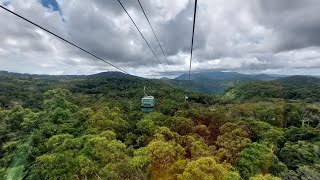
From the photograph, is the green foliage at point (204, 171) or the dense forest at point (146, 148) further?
the dense forest at point (146, 148)

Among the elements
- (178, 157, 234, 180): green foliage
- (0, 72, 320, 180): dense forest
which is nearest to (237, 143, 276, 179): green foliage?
(0, 72, 320, 180): dense forest

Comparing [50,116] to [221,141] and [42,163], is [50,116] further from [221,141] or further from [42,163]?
[221,141]

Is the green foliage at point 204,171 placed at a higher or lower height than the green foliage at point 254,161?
higher

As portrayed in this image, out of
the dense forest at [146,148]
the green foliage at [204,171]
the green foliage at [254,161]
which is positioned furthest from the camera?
the green foliage at [254,161]

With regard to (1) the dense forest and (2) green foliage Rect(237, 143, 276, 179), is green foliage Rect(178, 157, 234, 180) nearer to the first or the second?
(1) the dense forest

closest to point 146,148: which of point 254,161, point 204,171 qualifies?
point 204,171

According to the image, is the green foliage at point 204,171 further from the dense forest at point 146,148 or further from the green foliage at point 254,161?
the green foliage at point 254,161

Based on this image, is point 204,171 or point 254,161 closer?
point 204,171

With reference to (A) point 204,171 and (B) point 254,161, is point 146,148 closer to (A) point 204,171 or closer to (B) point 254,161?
(A) point 204,171

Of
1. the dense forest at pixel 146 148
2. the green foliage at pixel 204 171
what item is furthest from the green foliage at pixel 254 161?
the green foliage at pixel 204 171

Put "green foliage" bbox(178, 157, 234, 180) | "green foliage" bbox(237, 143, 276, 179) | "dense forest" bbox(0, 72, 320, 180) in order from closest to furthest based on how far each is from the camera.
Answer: "green foliage" bbox(178, 157, 234, 180)
"dense forest" bbox(0, 72, 320, 180)
"green foliage" bbox(237, 143, 276, 179)

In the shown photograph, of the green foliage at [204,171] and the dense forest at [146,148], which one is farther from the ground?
the green foliage at [204,171]

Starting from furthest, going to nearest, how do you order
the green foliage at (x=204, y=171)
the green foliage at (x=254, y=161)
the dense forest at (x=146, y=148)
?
1. the green foliage at (x=254, y=161)
2. the dense forest at (x=146, y=148)
3. the green foliage at (x=204, y=171)
